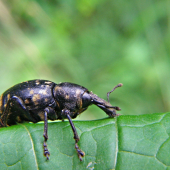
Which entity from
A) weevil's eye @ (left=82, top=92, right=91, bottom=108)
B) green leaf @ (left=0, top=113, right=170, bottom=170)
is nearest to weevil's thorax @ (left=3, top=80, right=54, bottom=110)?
weevil's eye @ (left=82, top=92, right=91, bottom=108)

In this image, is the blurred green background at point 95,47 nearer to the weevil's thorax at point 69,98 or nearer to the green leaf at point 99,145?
the weevil's thorax at point 69,98

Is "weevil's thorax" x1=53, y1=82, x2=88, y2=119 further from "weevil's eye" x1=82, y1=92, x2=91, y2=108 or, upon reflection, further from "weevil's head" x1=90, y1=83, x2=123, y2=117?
"weevil's head" x1=90, y1=83, x2=123, y2=117

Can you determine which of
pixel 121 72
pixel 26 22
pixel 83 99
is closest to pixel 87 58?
pixel 121 72

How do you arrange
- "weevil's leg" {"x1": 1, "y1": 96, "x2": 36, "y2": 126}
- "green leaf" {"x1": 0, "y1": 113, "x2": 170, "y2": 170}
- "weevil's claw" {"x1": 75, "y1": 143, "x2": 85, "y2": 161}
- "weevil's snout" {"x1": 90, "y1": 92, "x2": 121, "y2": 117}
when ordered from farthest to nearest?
"weevil's leg" {"x1": 1, "y1": 96, "x2": 36, "y2": 126}
"weevil's snout" {"x1": 90, "y1": 92, "x2": 121, "y2": 117}
"weevil's claw" {"x1": 75, "y1": 143, "x2": 85, "y2": 161}
"green leaf" {"x1": 0, "y1": 113, "x2": 170, "y2": 170}

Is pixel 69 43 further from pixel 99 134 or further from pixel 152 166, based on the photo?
pixel 152 166

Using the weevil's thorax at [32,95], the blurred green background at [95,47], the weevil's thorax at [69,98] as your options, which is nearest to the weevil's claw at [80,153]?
the weevil's thorax at [69,98]
